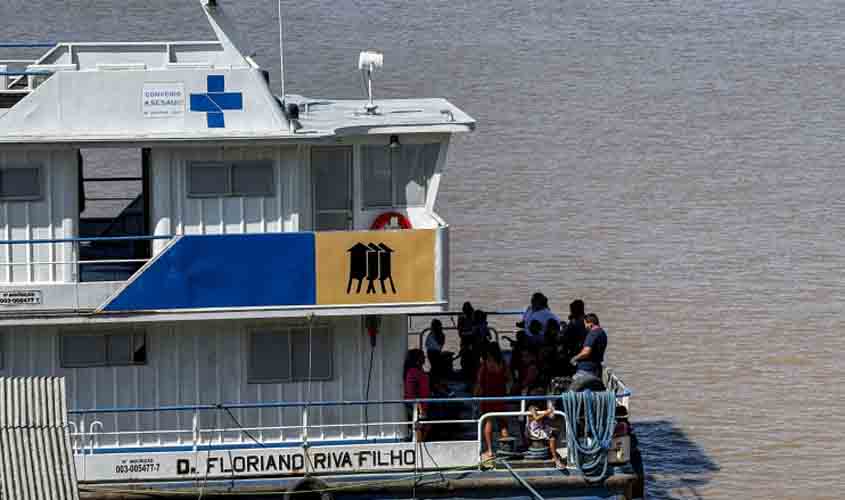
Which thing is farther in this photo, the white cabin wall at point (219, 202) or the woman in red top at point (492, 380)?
the woman in red top at point (492, 380)

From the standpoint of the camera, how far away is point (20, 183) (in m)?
17.6

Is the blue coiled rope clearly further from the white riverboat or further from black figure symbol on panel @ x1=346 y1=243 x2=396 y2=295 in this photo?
black figure symbol on panel @ x1=346 y1=243 x2=396 y2=295

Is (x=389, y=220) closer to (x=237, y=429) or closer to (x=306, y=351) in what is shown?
(x=306, y=351)

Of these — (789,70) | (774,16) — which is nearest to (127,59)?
(789,70)

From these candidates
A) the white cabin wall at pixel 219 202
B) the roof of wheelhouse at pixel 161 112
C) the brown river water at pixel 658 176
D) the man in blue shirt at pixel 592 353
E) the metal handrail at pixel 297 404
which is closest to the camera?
the metal handrail at pixel 297 404

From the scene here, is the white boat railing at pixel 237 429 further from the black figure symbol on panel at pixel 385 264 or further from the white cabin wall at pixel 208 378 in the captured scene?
the black figure symbol on panel at pixel 385 264

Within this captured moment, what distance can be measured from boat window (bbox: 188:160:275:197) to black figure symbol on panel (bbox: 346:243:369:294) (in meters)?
1.19

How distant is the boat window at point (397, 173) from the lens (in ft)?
59.5

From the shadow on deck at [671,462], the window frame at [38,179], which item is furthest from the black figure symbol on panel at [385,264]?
the shadow on deck at [671,462]

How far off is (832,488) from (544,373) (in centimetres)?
663

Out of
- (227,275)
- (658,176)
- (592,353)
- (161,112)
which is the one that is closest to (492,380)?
(592,353)

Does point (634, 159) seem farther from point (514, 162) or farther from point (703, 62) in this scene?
point (703, 62)

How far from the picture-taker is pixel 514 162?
131ft

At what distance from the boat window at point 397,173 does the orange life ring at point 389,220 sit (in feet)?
0.40
